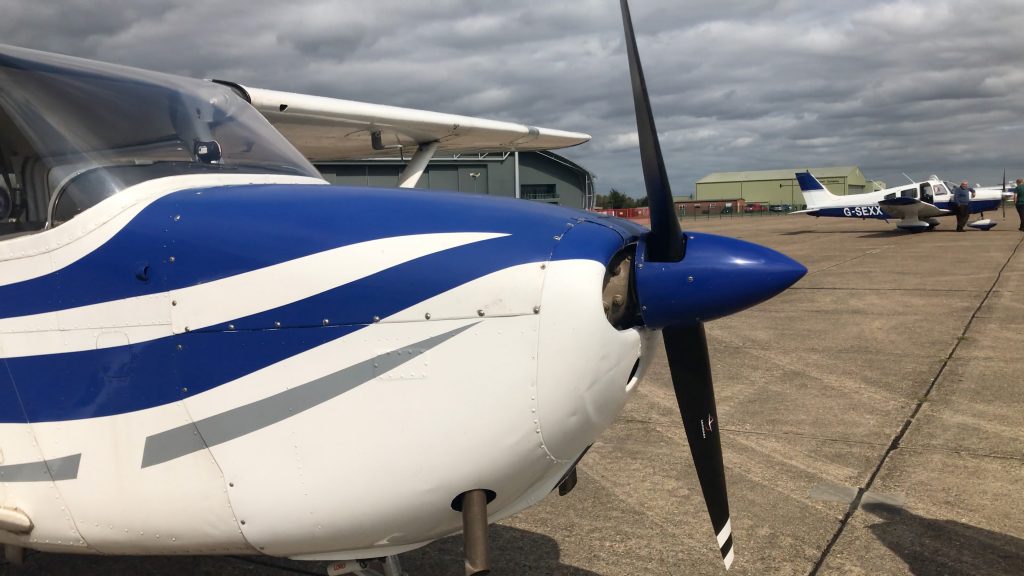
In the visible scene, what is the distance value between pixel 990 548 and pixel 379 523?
111 inches

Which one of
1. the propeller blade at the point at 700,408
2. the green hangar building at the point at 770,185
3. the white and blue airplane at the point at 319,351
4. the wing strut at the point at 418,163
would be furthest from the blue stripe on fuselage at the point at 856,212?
the green hangar building at the point at 770,185

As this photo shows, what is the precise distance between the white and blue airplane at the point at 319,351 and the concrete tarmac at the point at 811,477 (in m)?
1.27

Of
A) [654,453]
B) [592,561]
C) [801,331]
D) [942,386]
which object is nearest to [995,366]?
[942,386]

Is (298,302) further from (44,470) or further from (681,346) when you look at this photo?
(681,346)

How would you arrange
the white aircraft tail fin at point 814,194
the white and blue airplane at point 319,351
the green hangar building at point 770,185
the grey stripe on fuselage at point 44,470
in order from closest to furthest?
the white and blue airplane at point 319,351
the grey stripe on fuselage at point 44,470
the white aircraft tail fin at point 814,194
the green hangar building at point 770,185

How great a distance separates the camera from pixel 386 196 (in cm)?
230

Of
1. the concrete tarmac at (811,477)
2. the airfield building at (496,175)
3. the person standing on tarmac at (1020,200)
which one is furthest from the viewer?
the person standing on tarmac at (1020,200)

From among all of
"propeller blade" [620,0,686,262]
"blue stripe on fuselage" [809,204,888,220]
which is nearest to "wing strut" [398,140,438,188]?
"propeller blade" [620,0,686,262]

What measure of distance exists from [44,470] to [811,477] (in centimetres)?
369

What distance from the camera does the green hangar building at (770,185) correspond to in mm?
107062

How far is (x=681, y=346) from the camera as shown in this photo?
2473 mm

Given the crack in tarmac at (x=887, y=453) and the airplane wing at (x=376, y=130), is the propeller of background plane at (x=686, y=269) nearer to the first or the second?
the crack in tarmac at (x=887, y=453)

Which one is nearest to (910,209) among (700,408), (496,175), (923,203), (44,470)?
(923,203)

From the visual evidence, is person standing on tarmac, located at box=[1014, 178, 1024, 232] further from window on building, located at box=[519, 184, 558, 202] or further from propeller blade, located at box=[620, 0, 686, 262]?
propeller blade, located at box=[620, 0, 686, 262]
